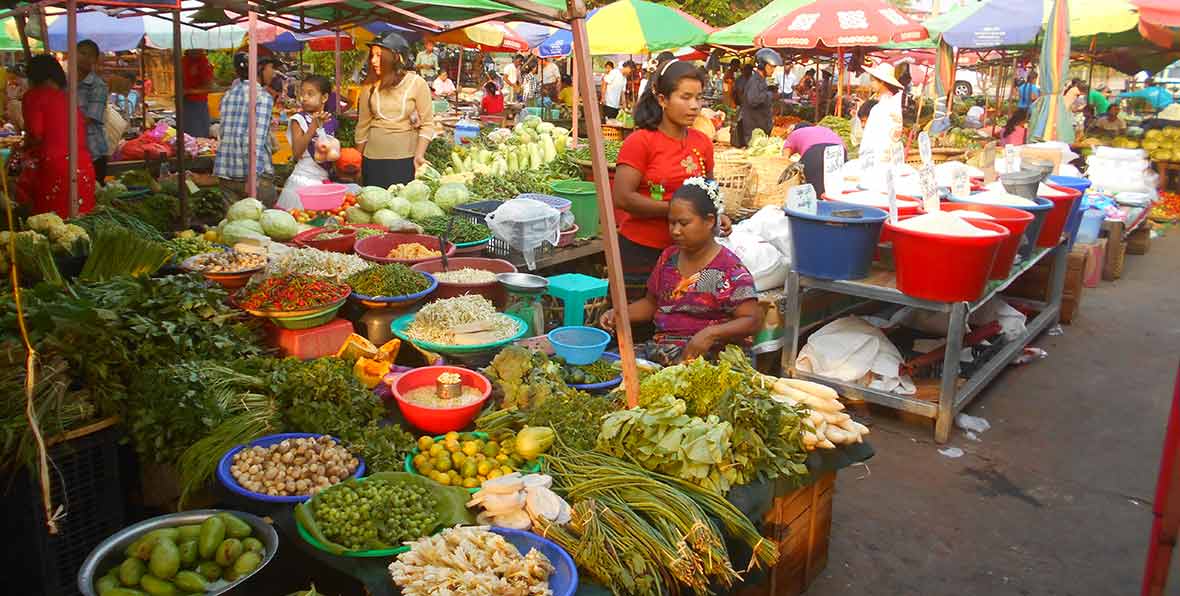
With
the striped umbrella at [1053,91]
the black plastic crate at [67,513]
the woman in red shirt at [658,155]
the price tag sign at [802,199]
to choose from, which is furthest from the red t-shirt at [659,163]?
the striped umbrella at [1053,91]

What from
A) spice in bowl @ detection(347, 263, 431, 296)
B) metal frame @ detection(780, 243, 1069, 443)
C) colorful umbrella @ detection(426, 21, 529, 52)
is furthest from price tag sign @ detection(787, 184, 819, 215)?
colorful umbrella @ detection(426, 21, 529, 52)

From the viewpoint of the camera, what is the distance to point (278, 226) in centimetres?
535

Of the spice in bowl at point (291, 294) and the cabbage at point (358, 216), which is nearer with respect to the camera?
the spice in bowl at point (291, 294)

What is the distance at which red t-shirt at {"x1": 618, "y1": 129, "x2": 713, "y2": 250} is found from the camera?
15.3ft

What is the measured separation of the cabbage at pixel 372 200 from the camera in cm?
612

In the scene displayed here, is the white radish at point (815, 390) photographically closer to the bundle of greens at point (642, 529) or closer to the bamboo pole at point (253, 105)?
the bundle of greens at point (642, 529)

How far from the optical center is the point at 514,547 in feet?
7.62

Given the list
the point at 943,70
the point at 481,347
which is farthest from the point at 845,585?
the point at 943,70

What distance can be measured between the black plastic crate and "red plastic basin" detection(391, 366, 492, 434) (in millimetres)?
1079

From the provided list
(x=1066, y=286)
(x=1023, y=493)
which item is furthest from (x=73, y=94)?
(x=1066, y=286)

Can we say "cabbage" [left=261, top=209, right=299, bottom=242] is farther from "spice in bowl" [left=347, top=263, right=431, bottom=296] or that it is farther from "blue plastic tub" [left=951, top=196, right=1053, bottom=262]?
"blue plastic tub" [left=951, top=196, right=1053, bottom=262]

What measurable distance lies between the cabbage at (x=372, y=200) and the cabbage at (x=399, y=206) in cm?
3

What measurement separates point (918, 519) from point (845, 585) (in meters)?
0.76

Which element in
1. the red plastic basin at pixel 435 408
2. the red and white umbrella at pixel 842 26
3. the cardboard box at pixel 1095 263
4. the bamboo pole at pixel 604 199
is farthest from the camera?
the red and white umbrella at pixel 842 26
